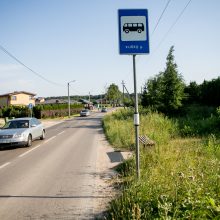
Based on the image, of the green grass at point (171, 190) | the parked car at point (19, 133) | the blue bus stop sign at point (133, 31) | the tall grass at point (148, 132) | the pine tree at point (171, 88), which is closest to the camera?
the green grass at point (171, 190)

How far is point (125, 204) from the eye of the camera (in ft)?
16.6

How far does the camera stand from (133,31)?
20.7ft

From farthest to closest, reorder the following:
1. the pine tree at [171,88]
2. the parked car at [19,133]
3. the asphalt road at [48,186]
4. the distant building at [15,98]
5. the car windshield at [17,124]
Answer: the distant building at [15,98] < the pine tree at [171,88] < the car windshield at [17,124] < the parked car at [19,133] < the asphalt road at [48,186]

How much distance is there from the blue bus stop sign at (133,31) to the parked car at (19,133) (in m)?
A: 10.7

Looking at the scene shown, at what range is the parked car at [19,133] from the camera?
15.4m

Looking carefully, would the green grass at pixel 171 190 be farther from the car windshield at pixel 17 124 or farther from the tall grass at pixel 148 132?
the car windshield at pixel 17 124

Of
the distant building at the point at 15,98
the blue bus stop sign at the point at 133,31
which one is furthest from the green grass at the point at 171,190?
the distant building at the point at 15,98

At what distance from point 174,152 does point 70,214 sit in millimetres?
4192

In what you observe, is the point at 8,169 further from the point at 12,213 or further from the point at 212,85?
the point at 212,85

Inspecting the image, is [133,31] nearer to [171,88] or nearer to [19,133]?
[19,133]

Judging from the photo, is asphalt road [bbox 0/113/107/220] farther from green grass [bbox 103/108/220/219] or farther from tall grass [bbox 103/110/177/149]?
tall grass [bbox 103/110/177/149]

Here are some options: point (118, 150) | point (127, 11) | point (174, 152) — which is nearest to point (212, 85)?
point (118, 150)

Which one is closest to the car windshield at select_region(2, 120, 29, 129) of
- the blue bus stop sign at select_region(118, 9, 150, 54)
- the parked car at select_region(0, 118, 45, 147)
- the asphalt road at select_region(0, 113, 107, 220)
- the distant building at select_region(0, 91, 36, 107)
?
the parked car at select_region(0, 118, 45, 147)

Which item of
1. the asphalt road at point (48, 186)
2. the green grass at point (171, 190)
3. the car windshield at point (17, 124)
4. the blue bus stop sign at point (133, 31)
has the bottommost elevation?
the asphalt road at point (48, 186)
